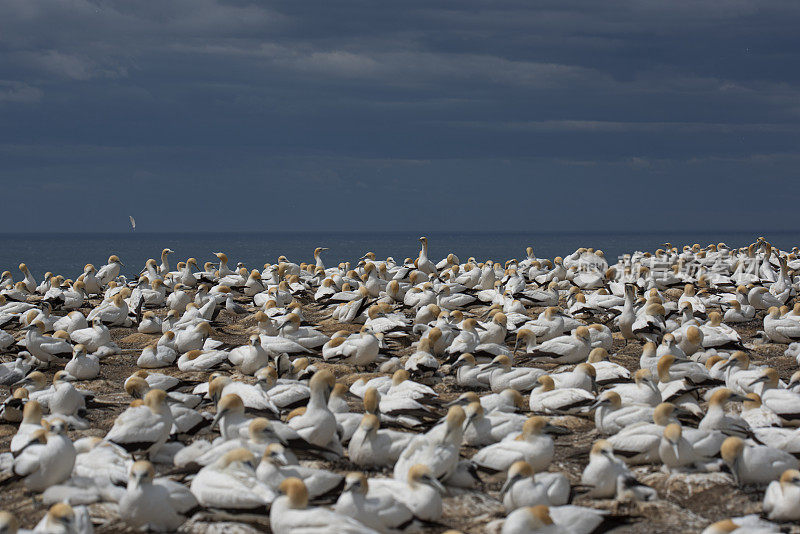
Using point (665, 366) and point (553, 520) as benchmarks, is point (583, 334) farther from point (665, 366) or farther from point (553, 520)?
point (553, 520)

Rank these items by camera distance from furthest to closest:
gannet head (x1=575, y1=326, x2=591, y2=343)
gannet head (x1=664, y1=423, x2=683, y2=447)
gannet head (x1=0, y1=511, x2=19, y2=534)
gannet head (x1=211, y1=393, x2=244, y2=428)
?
gannet head (x1=575, y1=326, x2=591, y2=343)
gannet head (x1=211, y1=393, x2=244, y2=428)
gannet head (x1=664, y1=423, x2=683, y2=447)
gannet head (x1=0, y1=511, x2=19, y2=534)

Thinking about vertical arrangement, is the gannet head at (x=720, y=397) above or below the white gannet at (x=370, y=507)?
above

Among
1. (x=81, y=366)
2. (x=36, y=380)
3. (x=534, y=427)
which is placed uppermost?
(x=534, y=427)

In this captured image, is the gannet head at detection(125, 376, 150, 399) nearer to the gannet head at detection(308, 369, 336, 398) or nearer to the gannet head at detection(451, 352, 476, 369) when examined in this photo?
the gannet head at detection(308, 369, 336, 398)

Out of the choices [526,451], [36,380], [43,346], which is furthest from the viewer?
[43,346]

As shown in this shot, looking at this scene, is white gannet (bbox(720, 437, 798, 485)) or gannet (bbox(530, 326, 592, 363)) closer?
white gannet (bbox(720, 437, 798, 485))

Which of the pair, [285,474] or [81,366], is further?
[81,366]

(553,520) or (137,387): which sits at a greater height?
(553,520)

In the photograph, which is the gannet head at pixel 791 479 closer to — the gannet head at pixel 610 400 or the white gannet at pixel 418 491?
the gannet head at pixel 610 400

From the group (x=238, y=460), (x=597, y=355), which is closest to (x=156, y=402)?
(x=238, y=460)

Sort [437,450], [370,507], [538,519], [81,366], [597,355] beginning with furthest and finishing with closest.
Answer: [81,366] → [597,355] → [437,450] → [370,507] → [538,519]

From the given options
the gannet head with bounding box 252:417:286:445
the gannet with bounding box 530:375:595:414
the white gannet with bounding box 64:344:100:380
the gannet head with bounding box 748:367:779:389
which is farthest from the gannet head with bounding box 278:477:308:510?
the white gannet with bounding box 64:344:100:380

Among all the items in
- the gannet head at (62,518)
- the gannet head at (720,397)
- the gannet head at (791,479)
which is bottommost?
the gannet head at (62,518)

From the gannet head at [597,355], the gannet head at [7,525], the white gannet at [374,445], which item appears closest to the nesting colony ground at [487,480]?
the white gannet at [374,445]
